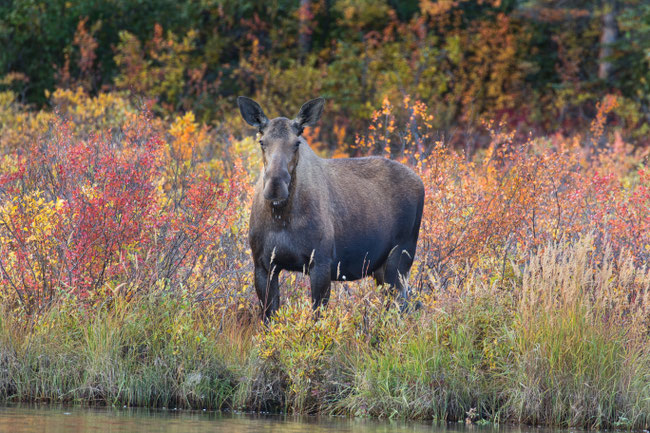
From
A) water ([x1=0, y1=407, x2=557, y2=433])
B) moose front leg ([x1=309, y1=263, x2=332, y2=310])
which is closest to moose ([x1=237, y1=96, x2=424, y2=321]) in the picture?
moose front leg ([x1=309, y1=263, x2=332, y2=310])

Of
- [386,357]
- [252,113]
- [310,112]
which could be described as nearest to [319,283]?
[386,357]

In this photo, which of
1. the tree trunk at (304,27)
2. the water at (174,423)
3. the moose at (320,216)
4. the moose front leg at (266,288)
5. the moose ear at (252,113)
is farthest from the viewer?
the tree trunk at (304,27)

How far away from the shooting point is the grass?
28.0 feet

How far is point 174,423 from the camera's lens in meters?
7.94

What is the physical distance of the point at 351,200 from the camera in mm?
10531

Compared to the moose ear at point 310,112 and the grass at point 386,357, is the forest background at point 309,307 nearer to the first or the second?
the grass at point 386,357

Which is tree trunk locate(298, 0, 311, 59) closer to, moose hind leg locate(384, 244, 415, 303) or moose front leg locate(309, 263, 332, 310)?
moose hind leg locate(384, 244, 415, 303)

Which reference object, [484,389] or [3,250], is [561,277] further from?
[3,250]

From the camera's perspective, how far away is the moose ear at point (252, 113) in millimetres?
9664

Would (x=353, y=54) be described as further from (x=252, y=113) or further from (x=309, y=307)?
(x=309, y=307)

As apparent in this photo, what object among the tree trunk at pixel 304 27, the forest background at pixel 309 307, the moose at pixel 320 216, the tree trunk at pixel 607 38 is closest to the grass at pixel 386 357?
the forest background at pixel 309 307

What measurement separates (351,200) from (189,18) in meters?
20.8

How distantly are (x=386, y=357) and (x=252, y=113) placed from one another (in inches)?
108

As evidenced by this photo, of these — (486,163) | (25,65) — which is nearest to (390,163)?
(486,163)
